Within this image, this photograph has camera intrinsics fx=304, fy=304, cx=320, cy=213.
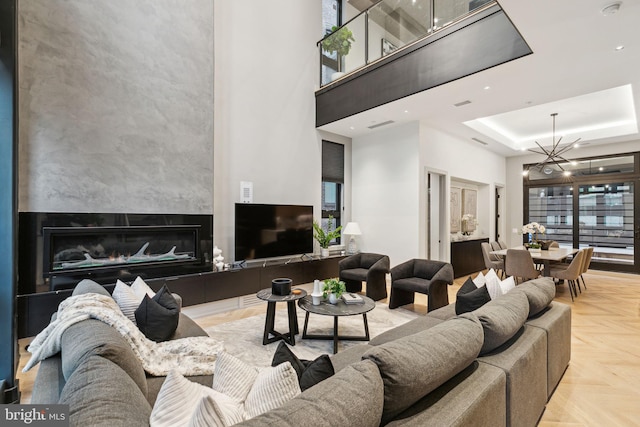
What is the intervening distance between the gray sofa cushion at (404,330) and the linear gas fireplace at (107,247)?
292 centimetres

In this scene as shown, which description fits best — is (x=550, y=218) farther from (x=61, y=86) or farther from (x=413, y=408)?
(x=61, y=86)

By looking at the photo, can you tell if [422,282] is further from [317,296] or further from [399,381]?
[399,381]

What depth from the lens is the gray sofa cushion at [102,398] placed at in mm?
888

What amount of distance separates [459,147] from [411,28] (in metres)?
3.09

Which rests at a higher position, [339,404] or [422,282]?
[339,404]

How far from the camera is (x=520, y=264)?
5.04 m


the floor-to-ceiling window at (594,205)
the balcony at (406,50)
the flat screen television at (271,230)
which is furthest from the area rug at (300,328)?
the floor-to-ceiling window at (594,205)

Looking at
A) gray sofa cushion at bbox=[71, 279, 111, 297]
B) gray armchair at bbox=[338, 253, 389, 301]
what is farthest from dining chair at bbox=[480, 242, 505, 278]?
gray sofa cushion at bbox=[71, 279, 111, 297]

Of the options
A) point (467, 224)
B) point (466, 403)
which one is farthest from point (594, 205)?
point (466, 403)

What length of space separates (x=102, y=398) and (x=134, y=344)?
1036 mm

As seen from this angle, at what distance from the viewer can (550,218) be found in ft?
27.2

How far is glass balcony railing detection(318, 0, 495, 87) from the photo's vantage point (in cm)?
420

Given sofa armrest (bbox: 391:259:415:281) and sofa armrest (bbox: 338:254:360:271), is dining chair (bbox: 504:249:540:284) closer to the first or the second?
sofa armrest (bbox: 391:259:415:281)

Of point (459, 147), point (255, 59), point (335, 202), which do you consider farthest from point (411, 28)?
point (335, 202)
